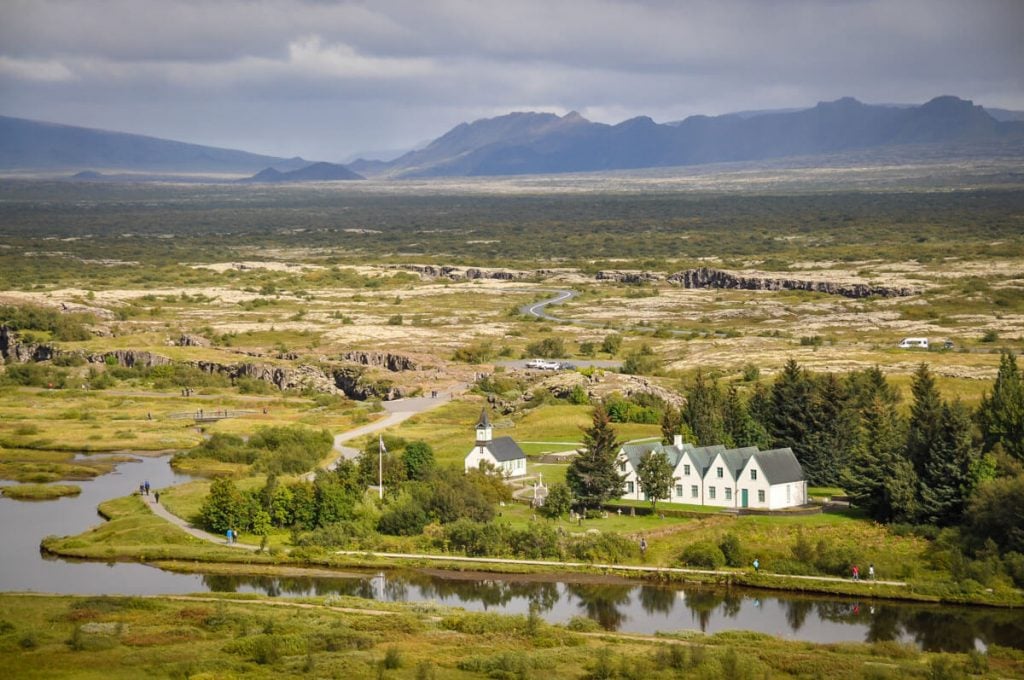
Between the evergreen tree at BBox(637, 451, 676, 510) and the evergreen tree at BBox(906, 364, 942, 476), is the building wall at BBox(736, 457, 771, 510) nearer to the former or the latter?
the evergreen tree at BBox(637, 451, 676, 510)

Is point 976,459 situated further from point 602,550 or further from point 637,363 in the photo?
point 637,363

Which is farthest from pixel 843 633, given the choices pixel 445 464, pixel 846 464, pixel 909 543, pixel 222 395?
pixel 222 395

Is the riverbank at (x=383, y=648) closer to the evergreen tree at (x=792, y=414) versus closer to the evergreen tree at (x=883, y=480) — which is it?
the evergreen tree at (x=883, y=480)

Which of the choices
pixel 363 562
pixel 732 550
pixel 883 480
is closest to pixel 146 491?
pixel 363 562

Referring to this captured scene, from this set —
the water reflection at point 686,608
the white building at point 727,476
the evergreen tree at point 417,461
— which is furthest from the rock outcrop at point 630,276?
the water reflection at point 686,608

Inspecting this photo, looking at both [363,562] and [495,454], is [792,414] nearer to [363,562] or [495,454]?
[495,454]

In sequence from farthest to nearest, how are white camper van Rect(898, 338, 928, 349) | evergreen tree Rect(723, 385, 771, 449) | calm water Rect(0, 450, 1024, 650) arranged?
Answer: white camper van Rect(898, 338, 928, 349)
evergreen tree Rect(723, 385, 771, 449)
calm water Rect(0, 450, 1024, 650)

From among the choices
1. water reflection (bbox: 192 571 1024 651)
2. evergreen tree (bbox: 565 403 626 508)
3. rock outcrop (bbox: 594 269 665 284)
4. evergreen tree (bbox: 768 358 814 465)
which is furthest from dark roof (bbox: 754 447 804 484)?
rock outcrop (bbox: 594 269 665 284)
